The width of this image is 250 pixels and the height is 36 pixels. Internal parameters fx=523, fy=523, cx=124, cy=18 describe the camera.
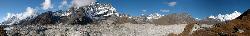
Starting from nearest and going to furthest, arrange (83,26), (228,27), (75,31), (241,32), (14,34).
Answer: (241,32) < (228,27) < (14,34) < (75,31) < (83,26)

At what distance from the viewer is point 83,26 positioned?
19450 centimetres

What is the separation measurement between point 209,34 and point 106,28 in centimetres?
12453

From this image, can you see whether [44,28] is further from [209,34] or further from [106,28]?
[209,34]

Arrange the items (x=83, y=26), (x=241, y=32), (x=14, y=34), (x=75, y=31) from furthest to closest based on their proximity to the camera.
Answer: (x=83, y=26), (x=75, y=31), (x=14, y=34), (x=241, y=32)

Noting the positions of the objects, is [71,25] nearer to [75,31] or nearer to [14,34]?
[75,31]

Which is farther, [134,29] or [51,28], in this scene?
[134,29]

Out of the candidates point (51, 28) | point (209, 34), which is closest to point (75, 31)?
point (51, 28)

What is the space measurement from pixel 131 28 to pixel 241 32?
5618 inches

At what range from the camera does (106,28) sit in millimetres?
188875

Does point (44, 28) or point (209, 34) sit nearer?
point (209, 34)

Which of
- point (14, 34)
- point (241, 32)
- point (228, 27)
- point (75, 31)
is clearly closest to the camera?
point (241, 32)

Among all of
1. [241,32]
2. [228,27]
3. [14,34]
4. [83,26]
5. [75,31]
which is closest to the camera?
[241,32]

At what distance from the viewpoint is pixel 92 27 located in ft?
630

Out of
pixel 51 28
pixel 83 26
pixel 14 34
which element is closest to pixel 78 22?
pixel 83 26
